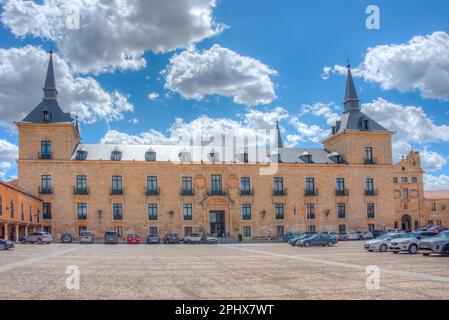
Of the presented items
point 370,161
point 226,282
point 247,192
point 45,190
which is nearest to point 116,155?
point 45,190

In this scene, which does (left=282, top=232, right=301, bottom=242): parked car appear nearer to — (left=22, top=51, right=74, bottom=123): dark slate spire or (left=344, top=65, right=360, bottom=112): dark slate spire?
(left=344, top=65, right=360, bottom=112): dark slate spire

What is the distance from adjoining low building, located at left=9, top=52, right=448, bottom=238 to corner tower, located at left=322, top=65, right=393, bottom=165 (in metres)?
0.12

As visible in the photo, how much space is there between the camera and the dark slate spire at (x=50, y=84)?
54.4m

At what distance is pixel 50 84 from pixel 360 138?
3718 centimetres

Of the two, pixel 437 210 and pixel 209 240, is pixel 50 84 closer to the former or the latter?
pixel 209 240

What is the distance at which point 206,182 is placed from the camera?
54.9m

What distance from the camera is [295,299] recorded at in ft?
36.9

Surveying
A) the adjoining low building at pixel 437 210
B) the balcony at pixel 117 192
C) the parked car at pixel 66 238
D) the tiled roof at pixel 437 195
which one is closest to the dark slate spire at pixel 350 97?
the adjoining low building at pixel 437 210

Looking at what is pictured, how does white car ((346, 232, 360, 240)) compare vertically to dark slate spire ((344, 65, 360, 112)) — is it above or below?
below

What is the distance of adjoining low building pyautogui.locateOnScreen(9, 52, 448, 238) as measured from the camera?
51625mm

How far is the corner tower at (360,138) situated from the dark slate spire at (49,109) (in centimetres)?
3227

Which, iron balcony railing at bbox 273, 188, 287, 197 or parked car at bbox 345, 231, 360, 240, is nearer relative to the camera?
parked car at bbox 345, 231, 360, 240

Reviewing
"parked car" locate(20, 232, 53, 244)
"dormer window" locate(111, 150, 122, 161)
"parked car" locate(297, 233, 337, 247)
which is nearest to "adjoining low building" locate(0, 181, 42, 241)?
"parked car" locate(20, 232, 53, 244)
